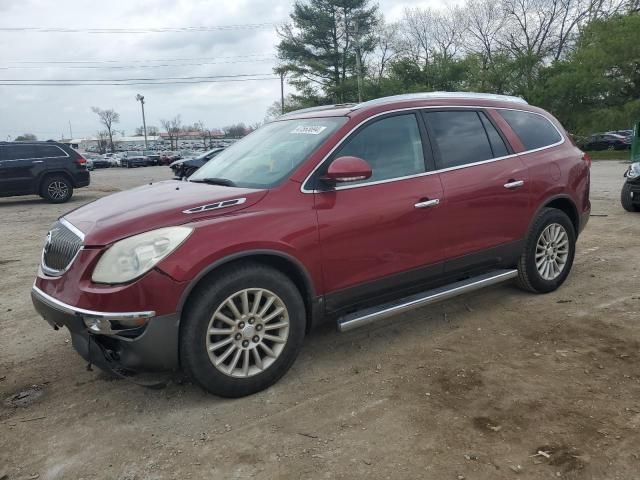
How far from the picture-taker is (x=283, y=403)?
319 cm

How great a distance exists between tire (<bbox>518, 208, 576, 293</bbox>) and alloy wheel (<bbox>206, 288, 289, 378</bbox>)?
101 inches

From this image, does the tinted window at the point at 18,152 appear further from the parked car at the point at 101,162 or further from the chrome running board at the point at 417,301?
the parked car at the point at 101,162

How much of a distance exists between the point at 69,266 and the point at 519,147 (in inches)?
146

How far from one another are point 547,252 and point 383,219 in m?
2.11

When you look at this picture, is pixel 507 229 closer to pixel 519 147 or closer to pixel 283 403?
pixel 519 147

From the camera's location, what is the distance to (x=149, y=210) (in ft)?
10.5

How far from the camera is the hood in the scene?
9.92 ft

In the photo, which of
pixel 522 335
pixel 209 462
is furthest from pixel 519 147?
pixel 209 462

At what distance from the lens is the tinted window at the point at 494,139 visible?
445cm

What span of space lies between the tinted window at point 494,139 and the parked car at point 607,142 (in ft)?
115

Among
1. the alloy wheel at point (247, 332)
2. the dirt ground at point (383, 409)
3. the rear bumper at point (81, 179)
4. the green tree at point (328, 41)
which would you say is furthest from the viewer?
the green tree at point (328, 41)

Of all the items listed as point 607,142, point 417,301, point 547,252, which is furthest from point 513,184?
point 607,142

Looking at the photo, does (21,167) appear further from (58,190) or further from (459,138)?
(459,138)

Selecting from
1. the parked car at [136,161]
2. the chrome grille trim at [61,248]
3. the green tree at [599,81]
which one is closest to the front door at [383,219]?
the chrome grille trim at [61,248]
